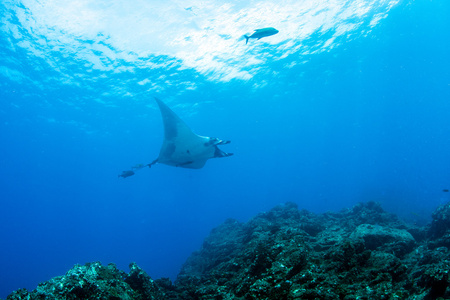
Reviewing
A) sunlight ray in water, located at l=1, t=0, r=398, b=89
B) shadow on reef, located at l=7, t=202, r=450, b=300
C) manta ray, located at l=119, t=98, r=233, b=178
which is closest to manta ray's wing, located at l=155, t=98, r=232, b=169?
manta ray, located at l=119, t=98, r=233, b=178

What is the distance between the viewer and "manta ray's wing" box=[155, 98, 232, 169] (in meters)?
8.20

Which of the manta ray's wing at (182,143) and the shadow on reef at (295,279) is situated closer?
the shadow on reef at (295,279)

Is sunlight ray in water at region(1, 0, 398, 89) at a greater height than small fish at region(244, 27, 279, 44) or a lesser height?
greater

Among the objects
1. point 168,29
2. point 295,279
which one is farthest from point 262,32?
point 168,29

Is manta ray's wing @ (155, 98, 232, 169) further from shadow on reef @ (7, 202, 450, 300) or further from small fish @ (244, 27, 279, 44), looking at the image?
shadow on reef @ (7, 202, 450, 300)

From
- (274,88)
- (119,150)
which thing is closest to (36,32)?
(274,88)

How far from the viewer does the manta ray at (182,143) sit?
8.20m

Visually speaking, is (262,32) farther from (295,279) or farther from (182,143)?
(295,279)

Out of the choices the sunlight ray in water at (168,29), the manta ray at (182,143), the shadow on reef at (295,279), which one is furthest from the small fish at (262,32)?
the sunlight ray in water at (168,29)

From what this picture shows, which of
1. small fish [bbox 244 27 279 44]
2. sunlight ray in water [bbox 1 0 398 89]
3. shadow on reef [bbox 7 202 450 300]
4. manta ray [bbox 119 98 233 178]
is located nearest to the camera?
shadow on reef [bbox 7 202 450 300]

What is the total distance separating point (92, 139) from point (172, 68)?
2298 centimetres

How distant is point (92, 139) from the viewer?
37312 mm

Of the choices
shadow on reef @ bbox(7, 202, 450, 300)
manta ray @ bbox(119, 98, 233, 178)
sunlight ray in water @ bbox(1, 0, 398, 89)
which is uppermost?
sunlight ray in water @ bbox(1, 0, 398, 89)

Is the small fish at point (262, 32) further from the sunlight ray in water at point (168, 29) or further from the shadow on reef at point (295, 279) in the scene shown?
the sunlight ray in water at point (168, 29)
